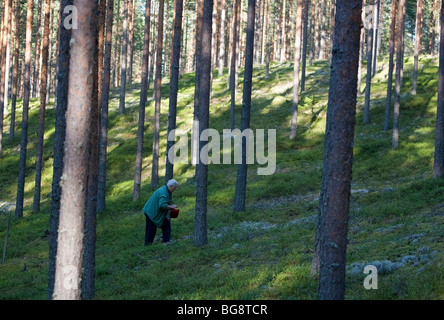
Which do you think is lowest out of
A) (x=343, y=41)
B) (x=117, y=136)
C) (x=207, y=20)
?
(x=117, y=136)

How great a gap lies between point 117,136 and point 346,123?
1084 inches

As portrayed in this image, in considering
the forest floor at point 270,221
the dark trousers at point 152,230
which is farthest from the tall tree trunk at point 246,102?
the dark trousers at point 152,230

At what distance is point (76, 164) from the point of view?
5.20m

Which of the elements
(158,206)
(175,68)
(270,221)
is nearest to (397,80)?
(175,68)

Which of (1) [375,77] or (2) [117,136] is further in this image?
(1) [375,77]

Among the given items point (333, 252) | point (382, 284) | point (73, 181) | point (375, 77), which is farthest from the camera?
point (375, 77)

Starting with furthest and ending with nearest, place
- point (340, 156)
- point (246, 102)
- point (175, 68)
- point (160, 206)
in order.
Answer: point (175, 68) → point (246, 102) → point (160, 206) → point (340, 156)

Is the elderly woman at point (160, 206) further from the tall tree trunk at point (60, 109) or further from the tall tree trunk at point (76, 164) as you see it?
the tall tree trunk at point (76, 164)

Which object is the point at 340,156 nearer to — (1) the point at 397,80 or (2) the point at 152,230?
(2) the point at 152,230

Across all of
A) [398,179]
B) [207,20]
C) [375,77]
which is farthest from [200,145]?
[375,77]

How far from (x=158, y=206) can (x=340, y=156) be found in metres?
7.18

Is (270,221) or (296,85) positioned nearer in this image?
(270,221)

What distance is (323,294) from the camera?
580 cm
